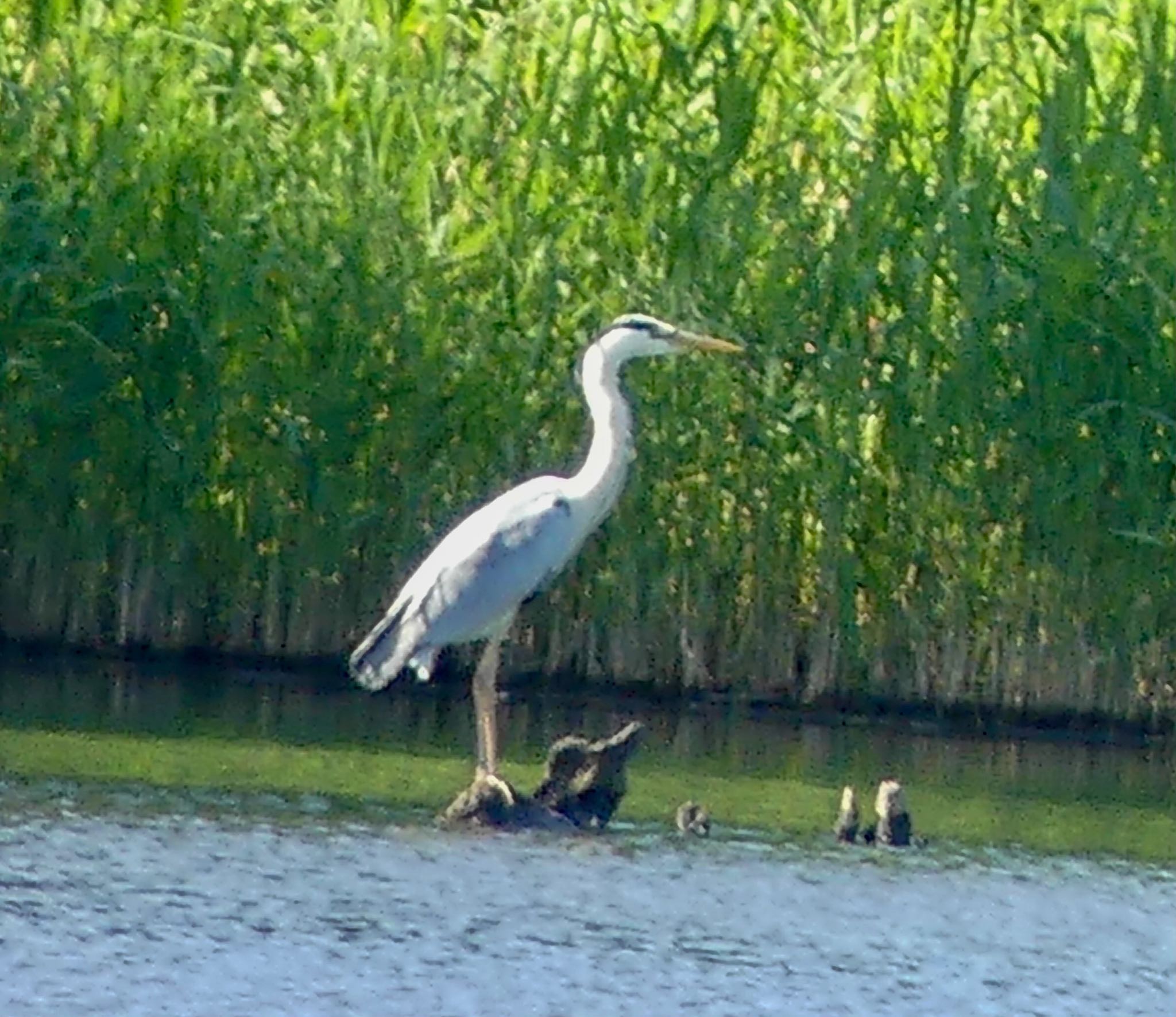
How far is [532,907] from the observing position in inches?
335

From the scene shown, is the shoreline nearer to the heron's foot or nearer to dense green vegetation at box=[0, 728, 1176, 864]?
dense green vegetation at box=[0, 728, 1176, 864]

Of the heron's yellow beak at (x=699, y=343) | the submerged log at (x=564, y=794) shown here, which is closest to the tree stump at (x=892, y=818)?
the submerged log at (x=564, y=794)

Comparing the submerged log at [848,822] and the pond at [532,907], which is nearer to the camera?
the pond at [532,907]

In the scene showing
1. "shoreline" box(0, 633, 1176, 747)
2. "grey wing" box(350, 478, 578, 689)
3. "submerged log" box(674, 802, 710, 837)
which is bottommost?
"submerged log" box(674, 802, 710, 837)

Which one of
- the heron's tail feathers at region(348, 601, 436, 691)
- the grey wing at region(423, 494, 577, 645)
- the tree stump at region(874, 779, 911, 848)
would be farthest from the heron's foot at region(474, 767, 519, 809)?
the tree stump at region(874, 779, 911, 848)

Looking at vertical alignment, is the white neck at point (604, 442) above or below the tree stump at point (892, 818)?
above

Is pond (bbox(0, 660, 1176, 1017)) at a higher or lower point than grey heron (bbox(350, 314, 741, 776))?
lower

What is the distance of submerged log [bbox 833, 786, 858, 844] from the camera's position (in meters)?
9.66

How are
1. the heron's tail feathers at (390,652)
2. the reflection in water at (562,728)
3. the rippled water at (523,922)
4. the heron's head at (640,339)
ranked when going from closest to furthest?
1. the rippled water at (523,922)
2. the heron's tail feathers at (390,652)
3. the heron's head at (640,339)
4. the reflection in water at (562,728)

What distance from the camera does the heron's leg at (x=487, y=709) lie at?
32.7ft

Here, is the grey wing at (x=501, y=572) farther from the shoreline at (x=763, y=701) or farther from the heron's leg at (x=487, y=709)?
the shoreline at (x=763, y=701)

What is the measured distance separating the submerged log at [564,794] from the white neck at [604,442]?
1.24 metres

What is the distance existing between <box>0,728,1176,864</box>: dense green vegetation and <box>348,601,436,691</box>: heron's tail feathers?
1.21 ft

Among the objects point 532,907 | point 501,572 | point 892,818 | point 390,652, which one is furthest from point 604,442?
point 532,907
